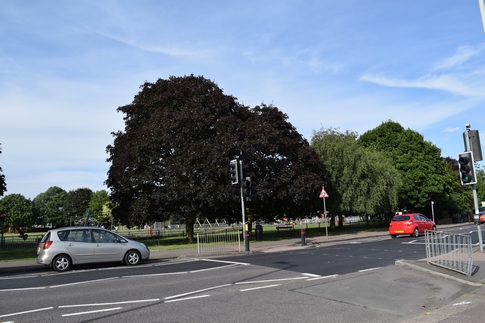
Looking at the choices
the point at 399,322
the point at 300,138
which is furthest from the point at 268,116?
the point at 399,322

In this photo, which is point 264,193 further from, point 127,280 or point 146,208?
point 127,280

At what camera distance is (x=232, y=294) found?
976 cm

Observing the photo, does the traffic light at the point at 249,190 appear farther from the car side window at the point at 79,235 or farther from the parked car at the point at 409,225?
the parked car at the point at 409,225

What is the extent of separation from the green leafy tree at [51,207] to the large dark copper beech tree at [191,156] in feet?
307

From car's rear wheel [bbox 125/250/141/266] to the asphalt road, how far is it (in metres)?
1.77

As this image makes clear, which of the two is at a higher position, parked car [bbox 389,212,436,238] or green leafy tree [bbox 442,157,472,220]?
green leafy tree [bbox 442,157,472,220]

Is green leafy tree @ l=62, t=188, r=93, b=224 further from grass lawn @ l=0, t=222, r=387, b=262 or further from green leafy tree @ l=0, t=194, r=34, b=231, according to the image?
grass lawn @ l=0, t=222, r=387, b=262

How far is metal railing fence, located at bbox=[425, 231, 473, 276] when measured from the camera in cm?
1142

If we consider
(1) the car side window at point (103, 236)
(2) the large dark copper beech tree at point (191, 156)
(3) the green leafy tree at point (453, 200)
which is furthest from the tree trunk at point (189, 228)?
(3) the green leafy tree at point (453, 200)

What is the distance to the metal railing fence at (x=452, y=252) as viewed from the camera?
1142 cm

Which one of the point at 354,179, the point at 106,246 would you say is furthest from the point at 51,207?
the point at 106,246

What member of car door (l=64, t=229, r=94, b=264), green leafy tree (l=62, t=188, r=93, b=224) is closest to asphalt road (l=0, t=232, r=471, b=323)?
car door (l=64, t=229, r=94, b=264)

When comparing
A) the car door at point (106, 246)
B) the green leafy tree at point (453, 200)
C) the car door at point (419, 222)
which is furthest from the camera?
the green leafy tree at point (453, 200)

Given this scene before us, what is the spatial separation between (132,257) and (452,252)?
36.3 feet
